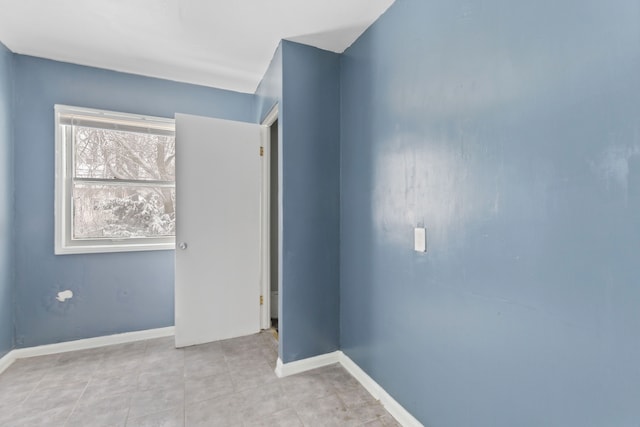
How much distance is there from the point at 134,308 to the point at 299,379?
5.80ft

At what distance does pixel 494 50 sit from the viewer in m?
1.23

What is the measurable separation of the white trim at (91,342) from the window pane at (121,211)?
92 centimetres

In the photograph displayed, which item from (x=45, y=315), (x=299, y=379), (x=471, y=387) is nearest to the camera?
(x=471, y=387)

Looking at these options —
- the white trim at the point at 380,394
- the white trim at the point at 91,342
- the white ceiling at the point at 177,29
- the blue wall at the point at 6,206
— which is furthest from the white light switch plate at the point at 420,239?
the blue wall at the point at 6,206

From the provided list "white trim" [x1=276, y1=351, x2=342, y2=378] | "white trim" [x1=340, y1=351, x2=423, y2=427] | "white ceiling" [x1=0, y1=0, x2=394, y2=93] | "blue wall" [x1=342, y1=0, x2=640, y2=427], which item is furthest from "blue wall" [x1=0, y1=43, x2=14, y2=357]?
"blue wall" [x1=342, y1=0, x2=640, y2=427]

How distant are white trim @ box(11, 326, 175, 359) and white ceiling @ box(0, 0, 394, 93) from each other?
2474 mm

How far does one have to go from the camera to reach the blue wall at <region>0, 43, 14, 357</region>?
2.31 metres

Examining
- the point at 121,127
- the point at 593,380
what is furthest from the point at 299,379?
the point at 121,127

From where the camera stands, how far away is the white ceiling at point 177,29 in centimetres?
189

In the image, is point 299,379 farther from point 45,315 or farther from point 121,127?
point 121,127

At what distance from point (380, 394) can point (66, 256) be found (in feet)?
9.24

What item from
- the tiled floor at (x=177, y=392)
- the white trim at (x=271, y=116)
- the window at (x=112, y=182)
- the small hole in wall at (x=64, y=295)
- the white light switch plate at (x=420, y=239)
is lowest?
the tiled floor at (x=177, y=392)

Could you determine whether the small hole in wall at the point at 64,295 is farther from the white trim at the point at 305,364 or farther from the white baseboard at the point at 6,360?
the white trim at the point at 305,364

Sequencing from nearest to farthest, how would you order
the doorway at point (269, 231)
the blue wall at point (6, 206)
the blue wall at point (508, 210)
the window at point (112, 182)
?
the blue wall at point (508, 210), the blue wall at point (6, 206), the window at point (112, 182), the doorway at point (269, 231)
